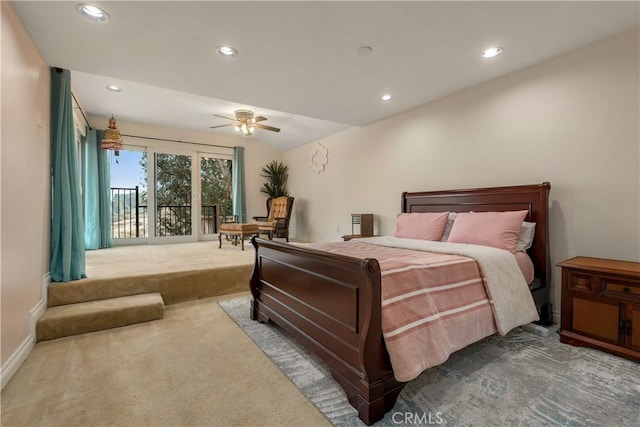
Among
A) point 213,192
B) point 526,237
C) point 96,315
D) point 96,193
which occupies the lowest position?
point 96,315

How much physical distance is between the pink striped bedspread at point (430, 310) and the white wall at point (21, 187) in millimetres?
2248

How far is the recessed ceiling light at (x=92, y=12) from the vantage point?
191 centimetres

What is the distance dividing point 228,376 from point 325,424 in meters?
0.72

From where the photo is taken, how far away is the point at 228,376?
1768mm

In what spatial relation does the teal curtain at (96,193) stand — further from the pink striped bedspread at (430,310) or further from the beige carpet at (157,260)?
the pink striped bedspread at (430,310)

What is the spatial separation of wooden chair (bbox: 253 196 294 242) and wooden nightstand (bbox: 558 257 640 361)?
4283 mm

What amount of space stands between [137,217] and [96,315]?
3.71 meters

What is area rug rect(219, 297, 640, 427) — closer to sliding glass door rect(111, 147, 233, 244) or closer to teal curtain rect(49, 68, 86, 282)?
teal curtain rect(49, 68, 86, 282)

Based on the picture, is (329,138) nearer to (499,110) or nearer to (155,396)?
(499,110)

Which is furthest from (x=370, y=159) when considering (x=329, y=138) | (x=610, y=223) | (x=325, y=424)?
(x=325, y=424)

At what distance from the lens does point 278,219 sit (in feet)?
18.2

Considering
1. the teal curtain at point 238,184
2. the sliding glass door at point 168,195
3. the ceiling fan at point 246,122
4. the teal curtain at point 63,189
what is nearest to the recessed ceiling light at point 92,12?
the teal curtain at point 63,189

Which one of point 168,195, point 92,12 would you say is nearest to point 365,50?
point 92,12

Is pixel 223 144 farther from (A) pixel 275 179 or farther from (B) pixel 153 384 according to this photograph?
(B) pixel 153 384
